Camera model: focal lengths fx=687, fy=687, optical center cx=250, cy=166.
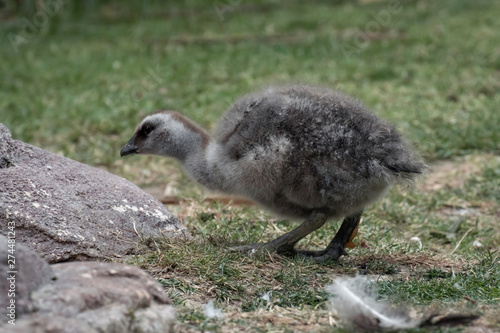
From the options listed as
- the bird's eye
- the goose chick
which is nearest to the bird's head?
the bird's eye

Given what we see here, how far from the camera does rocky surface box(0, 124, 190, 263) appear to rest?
13.1ft

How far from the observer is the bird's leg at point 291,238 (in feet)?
14.7

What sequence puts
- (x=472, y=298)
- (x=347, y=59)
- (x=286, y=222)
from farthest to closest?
1. (x=347, y=59)
2. (x=286, y=222)
3. (x=472, y=298)

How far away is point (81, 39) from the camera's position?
13.1 meters

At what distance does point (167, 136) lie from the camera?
5047mm

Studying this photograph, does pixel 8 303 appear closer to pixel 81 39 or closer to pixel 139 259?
pixel 139 259

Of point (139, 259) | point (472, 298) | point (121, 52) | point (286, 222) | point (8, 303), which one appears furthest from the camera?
point (121, 52)

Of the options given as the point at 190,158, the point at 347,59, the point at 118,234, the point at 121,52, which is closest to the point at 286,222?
the point at 190,158

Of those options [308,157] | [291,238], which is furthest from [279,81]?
[291,238]

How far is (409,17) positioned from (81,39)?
6.45 m

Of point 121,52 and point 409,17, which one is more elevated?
point 409,17

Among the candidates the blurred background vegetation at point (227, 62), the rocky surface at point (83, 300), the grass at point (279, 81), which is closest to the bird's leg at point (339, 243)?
the grass at point (279, 81)

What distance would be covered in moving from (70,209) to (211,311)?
51.4 inches

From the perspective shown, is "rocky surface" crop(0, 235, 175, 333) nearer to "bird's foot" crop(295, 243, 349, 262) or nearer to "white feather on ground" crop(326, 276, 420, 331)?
"white feather on ground" crop(326, 276, 420, 331)
